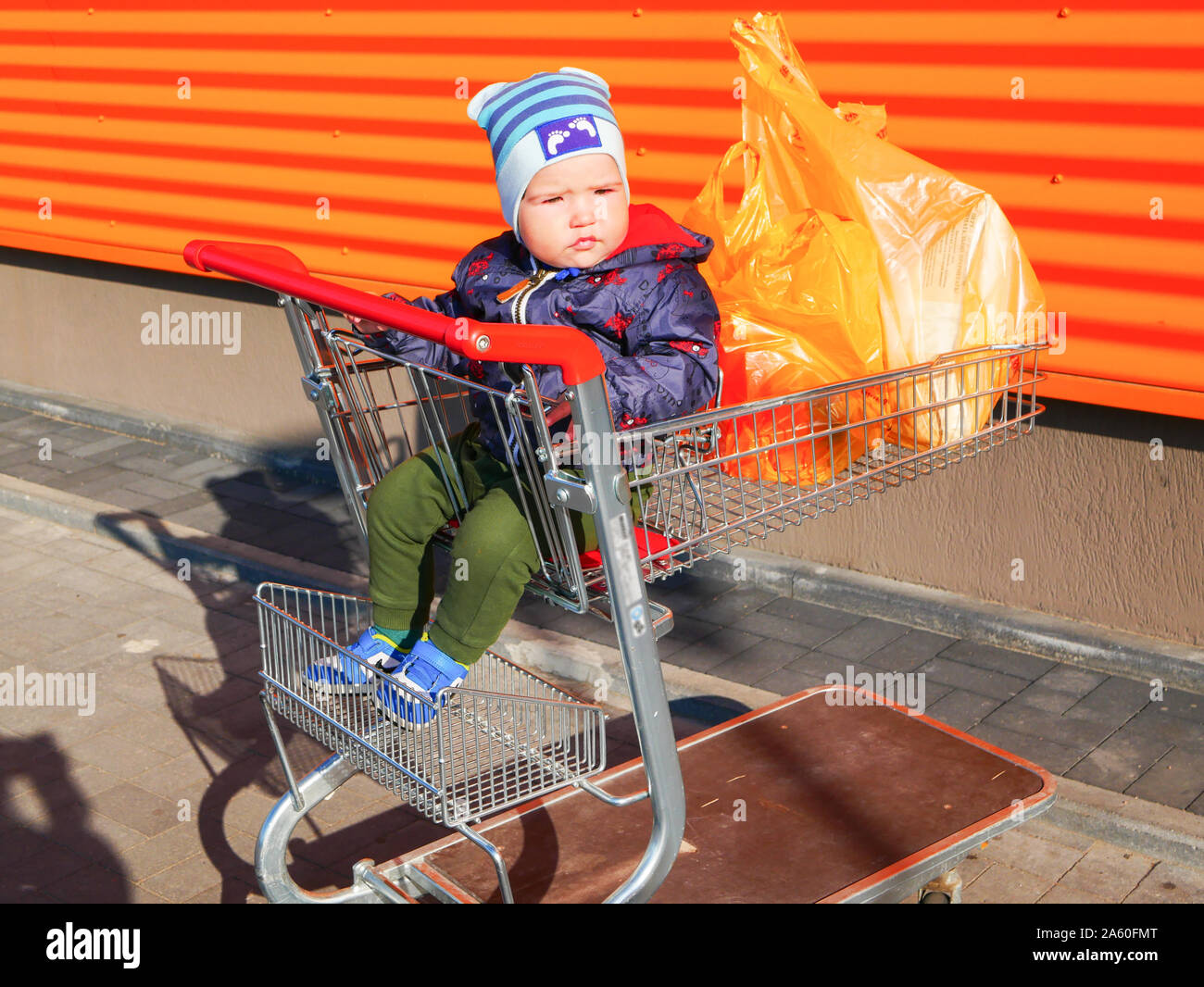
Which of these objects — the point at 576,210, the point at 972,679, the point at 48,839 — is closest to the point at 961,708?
the point at 972,679

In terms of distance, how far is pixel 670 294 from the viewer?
313cm

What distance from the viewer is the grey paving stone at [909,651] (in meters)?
4.93

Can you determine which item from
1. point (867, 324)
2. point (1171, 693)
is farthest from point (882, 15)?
point (1171, 693)

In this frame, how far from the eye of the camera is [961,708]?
4.57 m

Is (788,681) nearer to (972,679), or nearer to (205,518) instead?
(972,679)

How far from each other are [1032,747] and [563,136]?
8.34ft

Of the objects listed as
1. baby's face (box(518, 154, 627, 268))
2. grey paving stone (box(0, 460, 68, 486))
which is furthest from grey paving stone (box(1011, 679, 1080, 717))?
grey paving stone (box(0, 460, 68, 486))

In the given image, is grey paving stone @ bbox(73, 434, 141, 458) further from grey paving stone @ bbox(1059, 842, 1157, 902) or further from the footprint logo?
grey paving stone @ bbox(1059, 842, 1157, 902)

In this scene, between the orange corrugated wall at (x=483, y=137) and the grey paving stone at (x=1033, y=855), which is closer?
the grey paving stone at (x=1033, y=855)

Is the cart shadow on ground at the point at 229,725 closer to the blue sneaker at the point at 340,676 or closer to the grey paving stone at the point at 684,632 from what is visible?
the blue sneaker at the point at 340,676

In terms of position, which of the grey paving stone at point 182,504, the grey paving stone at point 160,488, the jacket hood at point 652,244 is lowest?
the grey paving stone at point 182,504

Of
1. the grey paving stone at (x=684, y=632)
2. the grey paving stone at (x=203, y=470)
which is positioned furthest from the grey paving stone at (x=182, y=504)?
the grey paving stone at (x=684, y=632)

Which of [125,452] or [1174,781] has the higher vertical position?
[125,452]

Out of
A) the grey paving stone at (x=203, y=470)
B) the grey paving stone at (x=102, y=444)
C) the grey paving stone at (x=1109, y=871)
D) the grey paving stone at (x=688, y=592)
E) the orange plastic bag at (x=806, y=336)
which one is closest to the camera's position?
the orange plastic bag at (x=806, y=336)
